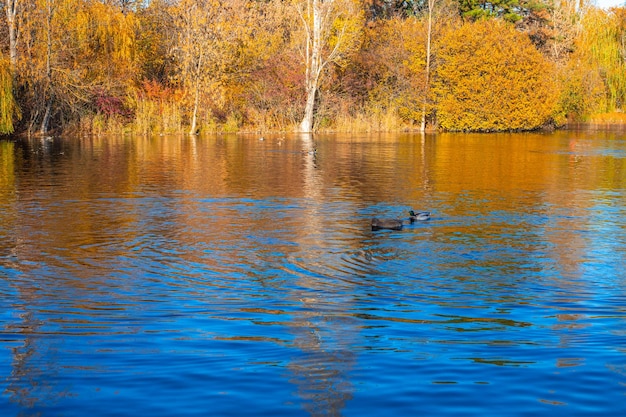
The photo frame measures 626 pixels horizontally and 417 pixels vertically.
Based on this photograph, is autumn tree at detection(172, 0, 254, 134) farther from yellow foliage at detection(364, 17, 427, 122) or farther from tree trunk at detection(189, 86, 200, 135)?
yellow foliage at detection(364, 17, 427, 122)

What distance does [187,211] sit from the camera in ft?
50.0

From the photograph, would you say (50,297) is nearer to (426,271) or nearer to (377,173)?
(426,271)

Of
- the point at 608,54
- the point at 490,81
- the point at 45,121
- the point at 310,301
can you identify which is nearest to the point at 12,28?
the point at 45,121

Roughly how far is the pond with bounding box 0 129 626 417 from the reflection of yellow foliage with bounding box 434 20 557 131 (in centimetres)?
3202

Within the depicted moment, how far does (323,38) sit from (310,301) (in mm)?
39772

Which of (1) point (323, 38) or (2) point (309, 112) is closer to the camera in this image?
(2) point (309, 112)

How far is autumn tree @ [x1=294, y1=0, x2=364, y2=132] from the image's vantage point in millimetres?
45250

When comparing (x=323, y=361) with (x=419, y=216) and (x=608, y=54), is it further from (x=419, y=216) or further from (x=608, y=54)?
(x=608, y=54)

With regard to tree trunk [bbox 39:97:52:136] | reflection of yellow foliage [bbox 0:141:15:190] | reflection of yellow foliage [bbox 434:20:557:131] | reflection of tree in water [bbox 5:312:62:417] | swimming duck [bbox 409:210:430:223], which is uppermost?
reflection of yellow foliage [bbox 434:20:557:131]

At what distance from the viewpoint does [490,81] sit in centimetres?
4959

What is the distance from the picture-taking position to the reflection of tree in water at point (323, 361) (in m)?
5.80

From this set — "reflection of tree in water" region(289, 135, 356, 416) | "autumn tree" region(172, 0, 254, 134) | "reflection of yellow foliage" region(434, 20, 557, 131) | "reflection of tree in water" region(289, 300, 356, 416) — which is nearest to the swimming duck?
"reflection of tree in water" region(289, 135, 356, 416)

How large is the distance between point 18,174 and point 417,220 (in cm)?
1279

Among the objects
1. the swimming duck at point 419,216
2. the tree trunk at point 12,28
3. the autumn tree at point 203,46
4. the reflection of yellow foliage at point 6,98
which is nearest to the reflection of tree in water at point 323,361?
the swimming duck at point 419,216
